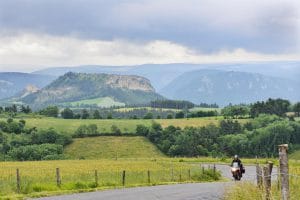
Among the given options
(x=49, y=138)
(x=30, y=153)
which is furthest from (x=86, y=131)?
(x=30, y=153)

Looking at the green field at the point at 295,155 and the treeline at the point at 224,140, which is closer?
the green field at the point at 295,155

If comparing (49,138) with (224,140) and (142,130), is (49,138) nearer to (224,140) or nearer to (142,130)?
(142,130)

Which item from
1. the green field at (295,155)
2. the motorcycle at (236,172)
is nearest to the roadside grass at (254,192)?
the motorcycle at (236,172)

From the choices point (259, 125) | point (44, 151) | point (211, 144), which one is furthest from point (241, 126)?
point (44, 151)

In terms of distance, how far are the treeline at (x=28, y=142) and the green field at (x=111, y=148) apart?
441 centimetres

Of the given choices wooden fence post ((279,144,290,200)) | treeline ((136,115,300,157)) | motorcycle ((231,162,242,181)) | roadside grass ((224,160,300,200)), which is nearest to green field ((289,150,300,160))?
treeline ((136,115,300,157))

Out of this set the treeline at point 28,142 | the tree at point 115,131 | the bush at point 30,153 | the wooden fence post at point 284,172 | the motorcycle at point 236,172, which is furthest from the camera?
the tree at point 115,131

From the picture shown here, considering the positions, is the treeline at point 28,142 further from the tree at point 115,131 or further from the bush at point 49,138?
the tree at point 115,131

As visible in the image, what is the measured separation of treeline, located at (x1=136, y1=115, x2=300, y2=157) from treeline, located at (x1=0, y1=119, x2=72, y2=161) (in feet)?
104

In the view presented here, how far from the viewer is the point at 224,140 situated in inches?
7028

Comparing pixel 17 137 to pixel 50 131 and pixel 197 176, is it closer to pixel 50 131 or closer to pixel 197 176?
pixel 50 131

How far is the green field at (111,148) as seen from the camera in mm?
168788

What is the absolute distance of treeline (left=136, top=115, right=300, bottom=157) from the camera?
171000 millimetres

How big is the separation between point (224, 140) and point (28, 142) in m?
60.6
